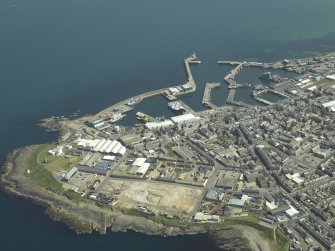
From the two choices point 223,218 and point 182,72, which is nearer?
point 223,218

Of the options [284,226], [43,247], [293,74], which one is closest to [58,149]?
[43,247]

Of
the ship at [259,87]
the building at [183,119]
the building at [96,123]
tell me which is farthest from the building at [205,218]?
the ship at [259,87]

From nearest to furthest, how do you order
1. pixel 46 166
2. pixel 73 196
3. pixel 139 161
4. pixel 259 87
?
pixel 73 196 < pixel 139 161 < pixel 46 166 < pixel 259 87

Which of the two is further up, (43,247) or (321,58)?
(321,58)

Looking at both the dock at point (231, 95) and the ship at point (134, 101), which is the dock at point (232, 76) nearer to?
the dock at point (231, 95)

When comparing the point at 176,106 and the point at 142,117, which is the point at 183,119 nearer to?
the point at 176,106

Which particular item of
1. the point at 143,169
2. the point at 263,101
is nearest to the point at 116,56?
the point at 263,101

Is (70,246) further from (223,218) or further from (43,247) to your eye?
(223,218)
